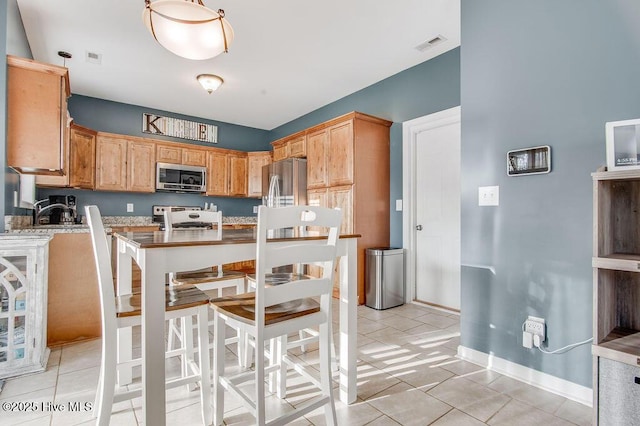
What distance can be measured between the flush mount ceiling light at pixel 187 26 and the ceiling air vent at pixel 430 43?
215cm

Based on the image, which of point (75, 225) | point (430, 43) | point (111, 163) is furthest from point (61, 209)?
point (430, 43)

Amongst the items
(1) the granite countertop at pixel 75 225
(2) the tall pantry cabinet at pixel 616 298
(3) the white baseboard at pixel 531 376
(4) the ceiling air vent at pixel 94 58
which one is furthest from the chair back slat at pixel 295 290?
(4) the ceiling air vent at pixel 94 58

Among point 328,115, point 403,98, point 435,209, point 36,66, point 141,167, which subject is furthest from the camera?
point 328,115

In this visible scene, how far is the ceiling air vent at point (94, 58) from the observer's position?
137 inches

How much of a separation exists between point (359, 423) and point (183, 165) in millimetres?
4777

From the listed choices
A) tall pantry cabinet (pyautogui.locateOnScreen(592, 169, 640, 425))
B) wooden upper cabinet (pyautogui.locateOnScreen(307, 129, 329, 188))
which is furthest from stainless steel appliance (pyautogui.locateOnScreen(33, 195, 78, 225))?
tall pantry cabinet (pyautogui.locateOnScreen(592, 169, 640, 425))

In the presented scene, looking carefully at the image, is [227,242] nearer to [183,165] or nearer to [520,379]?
[520,379]

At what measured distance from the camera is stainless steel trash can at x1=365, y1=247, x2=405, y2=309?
142 inches

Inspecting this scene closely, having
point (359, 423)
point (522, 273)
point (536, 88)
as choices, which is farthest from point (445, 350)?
point (536, 88)

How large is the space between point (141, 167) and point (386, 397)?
15.5ft

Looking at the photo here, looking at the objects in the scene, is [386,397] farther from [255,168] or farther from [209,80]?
[255,168]

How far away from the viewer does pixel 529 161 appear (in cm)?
198

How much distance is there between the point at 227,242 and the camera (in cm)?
141

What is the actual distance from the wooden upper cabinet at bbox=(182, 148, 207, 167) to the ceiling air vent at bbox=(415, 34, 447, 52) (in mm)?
3782
